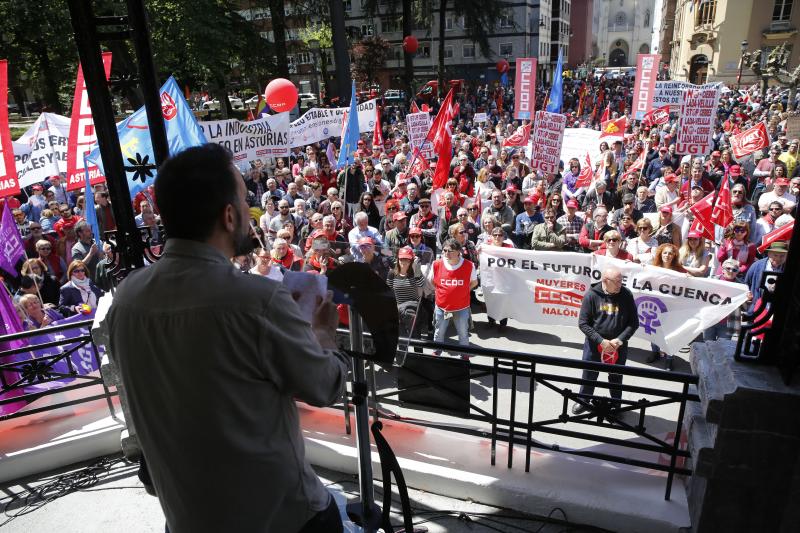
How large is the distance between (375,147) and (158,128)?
14.2 m

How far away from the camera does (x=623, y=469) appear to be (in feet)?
12.5

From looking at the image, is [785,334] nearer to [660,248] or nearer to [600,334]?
[600,334]

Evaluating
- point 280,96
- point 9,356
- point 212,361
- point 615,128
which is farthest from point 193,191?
point 280,96

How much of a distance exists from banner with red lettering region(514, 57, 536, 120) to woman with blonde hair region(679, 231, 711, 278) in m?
10.1

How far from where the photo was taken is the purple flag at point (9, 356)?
4.74m

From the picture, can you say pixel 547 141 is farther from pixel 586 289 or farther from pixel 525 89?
pixel 525 89

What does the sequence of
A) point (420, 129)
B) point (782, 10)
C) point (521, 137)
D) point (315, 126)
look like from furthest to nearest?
point (782, 10)
point (521, 137)
point (315, 126)
point (420, 129)

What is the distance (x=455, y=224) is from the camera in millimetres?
8094

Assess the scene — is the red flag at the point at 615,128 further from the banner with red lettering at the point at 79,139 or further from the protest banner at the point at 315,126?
the banner with red lettering at the point at 79,139

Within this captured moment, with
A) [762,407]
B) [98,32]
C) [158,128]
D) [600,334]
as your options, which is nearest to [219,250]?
[158,128]

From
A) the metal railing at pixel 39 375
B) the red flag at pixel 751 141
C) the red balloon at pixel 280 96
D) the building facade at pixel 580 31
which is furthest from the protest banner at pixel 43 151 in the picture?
the building facade at pixel 580 31

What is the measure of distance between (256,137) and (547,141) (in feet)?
21.5

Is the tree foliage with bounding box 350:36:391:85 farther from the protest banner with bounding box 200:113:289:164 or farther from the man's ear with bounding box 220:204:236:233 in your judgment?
the man's ear with bounding box 220:204:236:233

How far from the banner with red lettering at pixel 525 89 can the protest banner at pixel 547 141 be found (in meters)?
5.37
